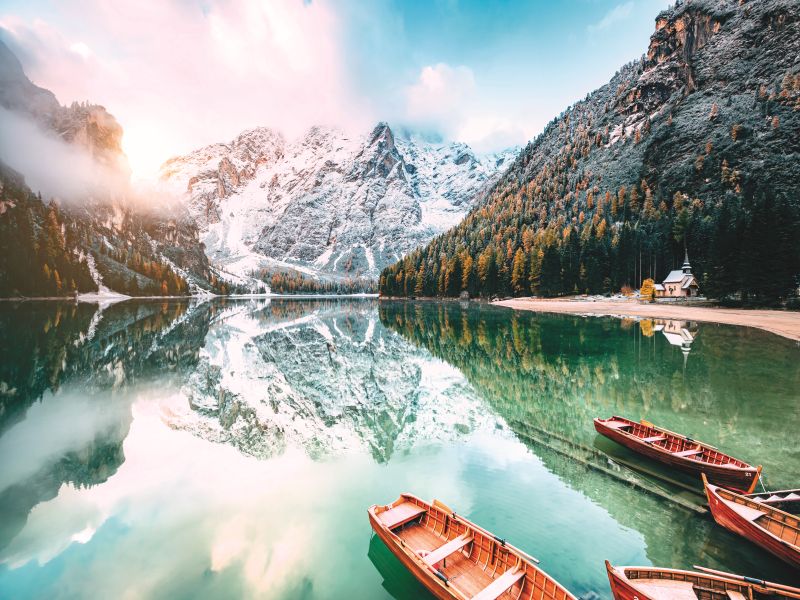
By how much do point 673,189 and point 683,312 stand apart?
247 feet

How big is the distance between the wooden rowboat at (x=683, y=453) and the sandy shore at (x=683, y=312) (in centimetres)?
3522

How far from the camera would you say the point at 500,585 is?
705cm

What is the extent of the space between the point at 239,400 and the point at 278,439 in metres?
7.64

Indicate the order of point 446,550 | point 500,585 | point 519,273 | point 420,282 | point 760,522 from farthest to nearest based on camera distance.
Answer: point 420,282 → point 519,273 → point 760,522 → point 446,550 → point 500,585

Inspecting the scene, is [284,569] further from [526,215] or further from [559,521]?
[526,215]

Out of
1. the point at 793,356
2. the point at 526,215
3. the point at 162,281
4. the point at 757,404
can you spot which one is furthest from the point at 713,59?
the point at 162,281

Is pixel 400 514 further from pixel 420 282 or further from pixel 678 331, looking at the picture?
pixel 420 282

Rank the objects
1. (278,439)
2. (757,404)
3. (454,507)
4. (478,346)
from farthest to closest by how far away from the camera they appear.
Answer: (478,346), (757,404), (278,439), (454,507)

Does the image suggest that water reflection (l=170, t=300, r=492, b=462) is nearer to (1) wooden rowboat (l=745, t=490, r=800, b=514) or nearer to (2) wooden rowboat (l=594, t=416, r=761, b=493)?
(2) wooden rowboat (l=594, t=416, r=761, b=493)

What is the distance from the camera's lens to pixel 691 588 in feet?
22.7

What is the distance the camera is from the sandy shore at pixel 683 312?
4553cm

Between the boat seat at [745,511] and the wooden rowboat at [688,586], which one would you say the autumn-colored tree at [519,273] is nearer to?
the boat seat at [745,511]

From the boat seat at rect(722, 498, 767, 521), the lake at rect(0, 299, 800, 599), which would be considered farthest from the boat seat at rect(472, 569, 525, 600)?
the boat seat at rect(722, 498, 767, 521)

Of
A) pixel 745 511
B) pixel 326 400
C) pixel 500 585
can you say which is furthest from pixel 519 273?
pixel 500 585
